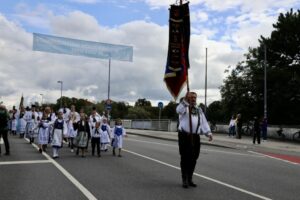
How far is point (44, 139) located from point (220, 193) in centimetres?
1018

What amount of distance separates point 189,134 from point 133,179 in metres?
1.99

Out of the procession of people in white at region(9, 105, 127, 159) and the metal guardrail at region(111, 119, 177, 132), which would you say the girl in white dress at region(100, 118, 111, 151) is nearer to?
the procession of people in white at region(9, 105, 127, 159)

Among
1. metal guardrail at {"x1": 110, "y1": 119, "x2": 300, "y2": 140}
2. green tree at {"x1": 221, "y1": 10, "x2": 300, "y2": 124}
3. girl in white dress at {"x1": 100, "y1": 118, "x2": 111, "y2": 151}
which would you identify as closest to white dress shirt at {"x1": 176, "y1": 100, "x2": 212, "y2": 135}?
girl in white dress at {"x1": 100, "y1": 118, "x2": 111, "y2": 151}

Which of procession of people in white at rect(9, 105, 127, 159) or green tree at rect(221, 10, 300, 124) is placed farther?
green tree at rect(221, 10, 300, 124)

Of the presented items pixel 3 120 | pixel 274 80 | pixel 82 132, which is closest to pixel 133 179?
pixel 82 132

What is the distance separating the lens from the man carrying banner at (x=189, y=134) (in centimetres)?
1020

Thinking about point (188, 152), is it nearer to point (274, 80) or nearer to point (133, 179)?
point (133, 179)

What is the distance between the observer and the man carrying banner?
10195 mm

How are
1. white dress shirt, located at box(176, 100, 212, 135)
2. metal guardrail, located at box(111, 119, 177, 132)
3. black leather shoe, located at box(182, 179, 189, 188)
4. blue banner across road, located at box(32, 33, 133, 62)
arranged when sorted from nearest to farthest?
black leather shoe, located at box(182, 179, 189, 188)
white dress shirt, located at box(176, 100, 212, 135)
blue banner across road, located at box(32, 33, 133, 62)
metal guardrail, located at box(111, 119, 177, 132)

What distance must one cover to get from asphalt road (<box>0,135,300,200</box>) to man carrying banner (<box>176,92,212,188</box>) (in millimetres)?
416

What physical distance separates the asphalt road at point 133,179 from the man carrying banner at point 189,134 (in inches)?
16.4

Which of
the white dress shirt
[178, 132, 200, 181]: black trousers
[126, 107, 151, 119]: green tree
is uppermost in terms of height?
[126, 107, 151, 119]: green tree

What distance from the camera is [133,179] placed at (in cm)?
1143

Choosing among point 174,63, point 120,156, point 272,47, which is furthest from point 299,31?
point 174,63
